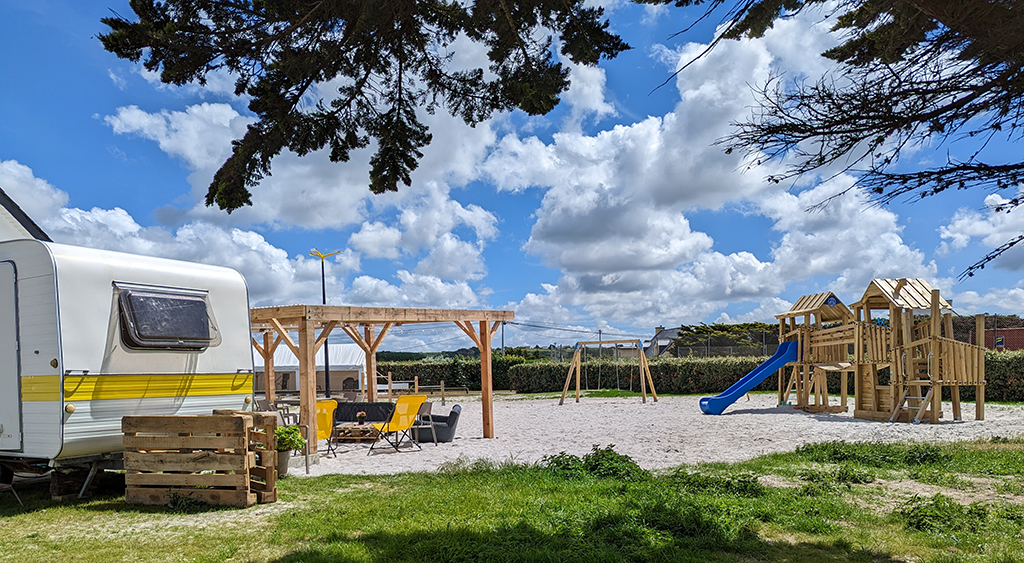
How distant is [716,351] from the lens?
32219 millimetres

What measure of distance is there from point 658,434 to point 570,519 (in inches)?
326

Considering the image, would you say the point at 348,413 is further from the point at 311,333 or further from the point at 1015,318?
the point at 1015,318

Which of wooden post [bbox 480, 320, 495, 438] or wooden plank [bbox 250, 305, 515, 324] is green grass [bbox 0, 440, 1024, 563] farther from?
wooden post [bbox 480, 320, 495, 438]

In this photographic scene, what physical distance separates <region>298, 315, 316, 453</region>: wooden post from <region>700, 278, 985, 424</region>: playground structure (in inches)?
432

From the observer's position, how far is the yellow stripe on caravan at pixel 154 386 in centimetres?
726

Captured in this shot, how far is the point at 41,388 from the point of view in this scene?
7195 millimetres

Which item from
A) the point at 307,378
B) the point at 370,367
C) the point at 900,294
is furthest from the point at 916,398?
the point at 370,367

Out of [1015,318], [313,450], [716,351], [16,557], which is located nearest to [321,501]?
Answer: [16,557]

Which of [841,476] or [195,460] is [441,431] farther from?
[841,476]

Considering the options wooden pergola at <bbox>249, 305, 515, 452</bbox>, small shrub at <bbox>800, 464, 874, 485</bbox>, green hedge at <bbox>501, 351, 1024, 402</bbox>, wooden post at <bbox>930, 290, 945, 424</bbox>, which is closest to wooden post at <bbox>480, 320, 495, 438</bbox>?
wooden pergola at <bbox>249, 305, 515, 452</bbox>

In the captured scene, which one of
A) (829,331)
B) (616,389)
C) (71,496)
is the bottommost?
(616,389)

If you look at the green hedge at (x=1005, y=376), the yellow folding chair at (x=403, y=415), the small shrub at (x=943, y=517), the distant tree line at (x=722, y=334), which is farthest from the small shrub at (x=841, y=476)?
the distant tree line at (x=722, y=334)

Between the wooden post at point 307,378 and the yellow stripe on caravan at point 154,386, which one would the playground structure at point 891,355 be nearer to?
the wooden post at point 307,378

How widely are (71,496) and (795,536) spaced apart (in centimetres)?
756
